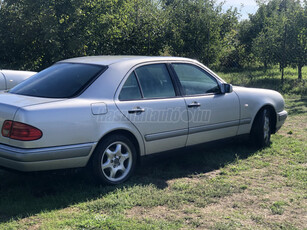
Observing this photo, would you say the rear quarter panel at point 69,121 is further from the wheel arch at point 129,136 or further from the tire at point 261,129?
the tire at point 261,129

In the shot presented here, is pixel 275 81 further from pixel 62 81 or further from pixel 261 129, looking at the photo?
pixel 62 81

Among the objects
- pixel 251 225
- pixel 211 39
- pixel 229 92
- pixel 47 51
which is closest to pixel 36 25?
pixel 47 51

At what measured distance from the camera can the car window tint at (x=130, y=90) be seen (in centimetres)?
446

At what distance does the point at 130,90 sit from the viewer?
14.9ft

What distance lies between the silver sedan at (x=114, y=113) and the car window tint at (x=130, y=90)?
0.04ft

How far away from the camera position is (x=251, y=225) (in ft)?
11.6

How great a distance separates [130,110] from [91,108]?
501mm

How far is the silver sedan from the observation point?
3.81 metres

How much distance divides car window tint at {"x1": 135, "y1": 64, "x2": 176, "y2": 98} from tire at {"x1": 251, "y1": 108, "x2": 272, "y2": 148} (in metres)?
1.74

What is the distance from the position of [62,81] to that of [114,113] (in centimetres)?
76

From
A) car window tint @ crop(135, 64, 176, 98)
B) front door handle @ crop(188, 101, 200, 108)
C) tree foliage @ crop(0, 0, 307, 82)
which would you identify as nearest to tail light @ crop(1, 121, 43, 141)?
car window tint @ crop(135, 64, 176, 98)

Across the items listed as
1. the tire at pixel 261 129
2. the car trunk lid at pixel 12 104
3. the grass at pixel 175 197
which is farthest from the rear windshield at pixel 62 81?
the tire at pixel 261 129

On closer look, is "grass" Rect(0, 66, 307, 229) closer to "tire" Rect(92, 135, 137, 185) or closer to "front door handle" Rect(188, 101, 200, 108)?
"tire" Rect(92, 135, 137, 185)

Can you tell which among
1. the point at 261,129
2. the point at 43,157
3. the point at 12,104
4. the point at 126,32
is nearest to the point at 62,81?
the point at 12,104
